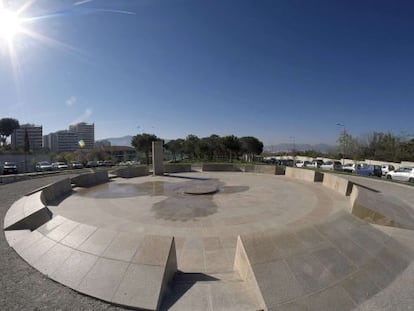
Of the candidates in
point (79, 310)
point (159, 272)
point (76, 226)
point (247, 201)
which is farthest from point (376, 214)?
point (76, 226)

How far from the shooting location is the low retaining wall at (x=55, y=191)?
1057 centimetres

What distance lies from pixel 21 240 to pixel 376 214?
35.8 ft

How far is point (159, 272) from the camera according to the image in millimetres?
4176

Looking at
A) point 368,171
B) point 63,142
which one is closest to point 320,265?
point 368,171

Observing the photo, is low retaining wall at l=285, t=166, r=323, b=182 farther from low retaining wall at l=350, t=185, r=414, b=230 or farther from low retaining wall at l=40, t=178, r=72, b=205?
low retaining wall at l=40, t=178, r=72, b=205

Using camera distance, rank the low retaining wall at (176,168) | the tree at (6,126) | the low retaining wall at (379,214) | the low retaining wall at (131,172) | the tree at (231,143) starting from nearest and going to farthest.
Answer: the low retaining wall at (379,214) → the low retaining wall at (131,172) → the low retaining wall at (176,168) → the tree at (231,143) → the tree at (6,126)

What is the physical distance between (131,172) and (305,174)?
14126 mm

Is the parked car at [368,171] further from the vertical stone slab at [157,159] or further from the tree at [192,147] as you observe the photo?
the tree at [192,147]

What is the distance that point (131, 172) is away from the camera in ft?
63.3

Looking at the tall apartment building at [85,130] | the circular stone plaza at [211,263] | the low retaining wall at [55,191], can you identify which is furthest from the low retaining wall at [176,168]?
the tall apartment building at [85,130]

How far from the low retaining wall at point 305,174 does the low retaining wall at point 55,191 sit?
1574 centimetres

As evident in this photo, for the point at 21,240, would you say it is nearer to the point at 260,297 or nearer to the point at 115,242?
the point at 115,242

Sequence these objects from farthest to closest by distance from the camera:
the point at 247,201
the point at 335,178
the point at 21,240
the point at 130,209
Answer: the point at 335,178 → the point at 247,201 → the point at 130,209 → the point at 21,240

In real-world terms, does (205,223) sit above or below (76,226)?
below
